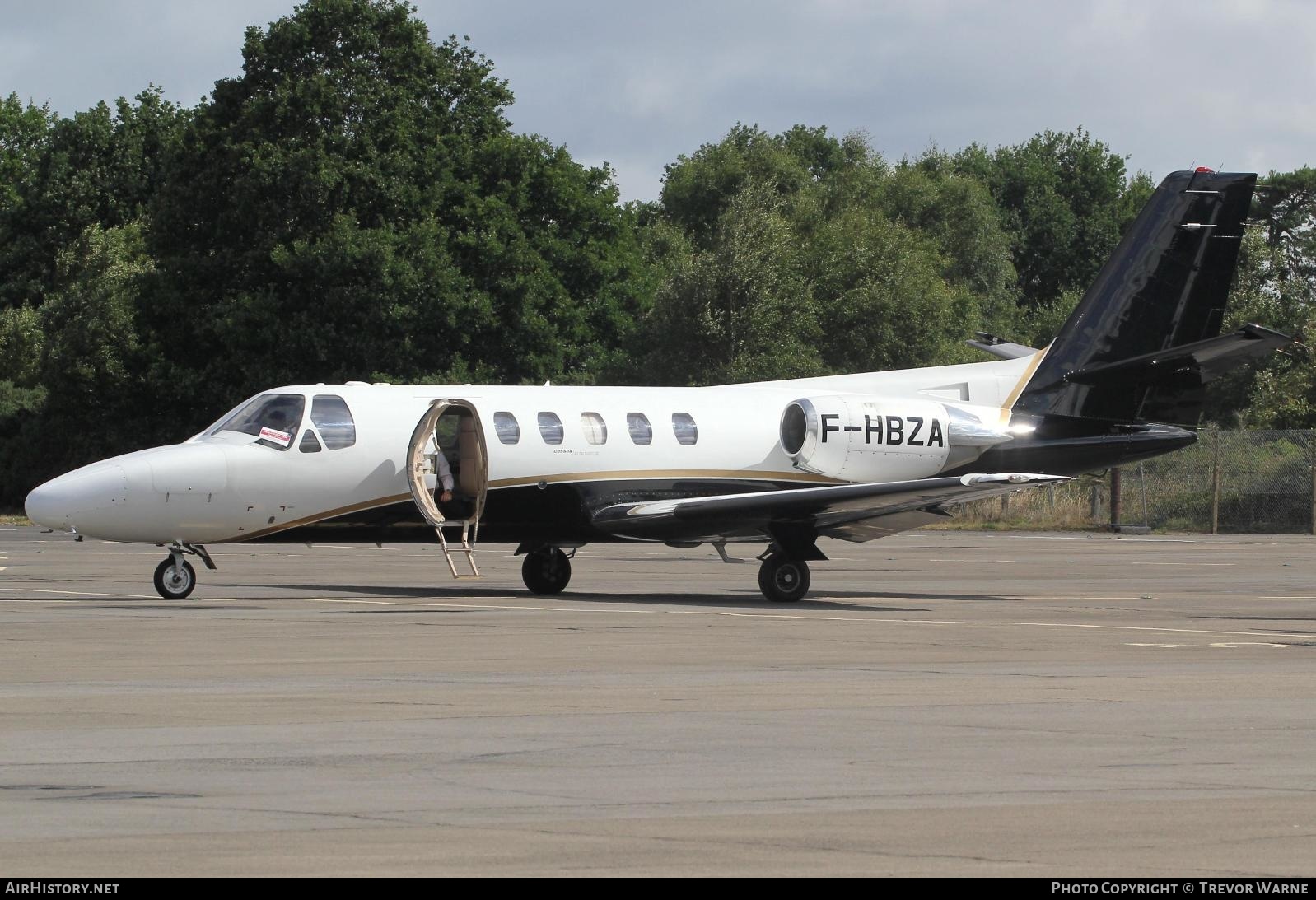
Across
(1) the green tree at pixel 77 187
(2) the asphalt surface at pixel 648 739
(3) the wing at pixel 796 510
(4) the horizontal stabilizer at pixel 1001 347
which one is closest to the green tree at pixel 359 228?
(1) the green tree at pixel 77 187

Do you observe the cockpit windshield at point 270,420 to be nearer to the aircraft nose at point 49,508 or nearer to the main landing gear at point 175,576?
the main landing gear at point 175,576

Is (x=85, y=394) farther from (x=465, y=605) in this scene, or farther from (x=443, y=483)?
(x=465, y=605)

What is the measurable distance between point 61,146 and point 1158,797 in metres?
76.5

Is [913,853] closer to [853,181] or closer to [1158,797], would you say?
[1158,797]

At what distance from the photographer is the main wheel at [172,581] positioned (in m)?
20.3

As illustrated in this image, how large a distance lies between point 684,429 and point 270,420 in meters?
5.67

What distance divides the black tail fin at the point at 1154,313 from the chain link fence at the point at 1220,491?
2007 cm

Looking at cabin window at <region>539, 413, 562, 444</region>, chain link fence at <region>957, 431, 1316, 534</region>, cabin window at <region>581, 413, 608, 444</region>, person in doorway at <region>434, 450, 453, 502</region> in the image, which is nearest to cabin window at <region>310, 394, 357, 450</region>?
person in doorway at <region>434, 450, 453, 502</region>

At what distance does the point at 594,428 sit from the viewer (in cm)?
2286

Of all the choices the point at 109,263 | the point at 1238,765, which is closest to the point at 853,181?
the point at 109,263

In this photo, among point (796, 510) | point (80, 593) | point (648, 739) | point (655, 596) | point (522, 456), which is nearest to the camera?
point (648, 739)

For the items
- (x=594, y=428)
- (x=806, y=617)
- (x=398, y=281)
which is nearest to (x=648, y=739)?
(x=806, y=617)

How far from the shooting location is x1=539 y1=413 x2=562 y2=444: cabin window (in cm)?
2241
